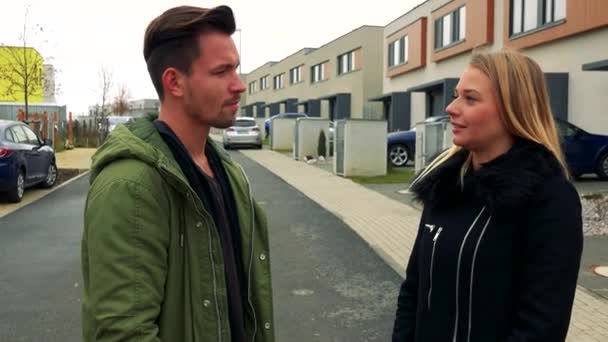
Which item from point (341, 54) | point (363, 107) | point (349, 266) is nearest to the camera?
point (349, 266)

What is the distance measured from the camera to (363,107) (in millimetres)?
43469

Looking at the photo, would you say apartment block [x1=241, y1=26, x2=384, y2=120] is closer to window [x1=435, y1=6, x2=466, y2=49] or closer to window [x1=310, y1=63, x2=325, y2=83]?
window [x1=310, y1=63, x2=325, y2=83]

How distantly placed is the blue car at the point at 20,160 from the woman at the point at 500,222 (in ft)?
35.3

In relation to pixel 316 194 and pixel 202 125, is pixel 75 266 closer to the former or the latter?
pixel 202 125

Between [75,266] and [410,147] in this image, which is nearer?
[75,266]

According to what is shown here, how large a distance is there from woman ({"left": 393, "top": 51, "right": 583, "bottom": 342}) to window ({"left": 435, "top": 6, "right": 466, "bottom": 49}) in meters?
26.7

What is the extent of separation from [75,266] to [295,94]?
5532 cm

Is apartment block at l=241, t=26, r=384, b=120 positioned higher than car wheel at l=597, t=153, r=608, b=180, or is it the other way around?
apartment block at l=241, t=26, r=384, b=120

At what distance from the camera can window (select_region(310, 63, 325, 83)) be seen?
175 feet

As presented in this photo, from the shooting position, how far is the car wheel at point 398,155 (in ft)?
62.7

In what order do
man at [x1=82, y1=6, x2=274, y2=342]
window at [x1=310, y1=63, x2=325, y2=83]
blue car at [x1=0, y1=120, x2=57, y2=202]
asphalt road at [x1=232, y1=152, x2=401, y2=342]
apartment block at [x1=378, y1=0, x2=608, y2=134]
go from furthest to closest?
window at [x1=310, y1=63, x2=325, y2=83] → apartment block at [x1=378, y1=0, x2=608, y2=134] → blue car at [x1=0, y1=120, x2=57, y2=202] → asphalt road at [x1=232, y1=152, x2=401, y2=342] → man at [x1=82, y1=6, x2=274, y2=342]

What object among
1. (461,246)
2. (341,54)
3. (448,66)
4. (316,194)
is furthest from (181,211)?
(341,54)

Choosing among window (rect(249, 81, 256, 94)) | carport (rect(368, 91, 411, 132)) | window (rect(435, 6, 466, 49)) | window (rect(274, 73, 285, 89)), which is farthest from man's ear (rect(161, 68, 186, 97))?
window (rect(249, 81, 256, 94))

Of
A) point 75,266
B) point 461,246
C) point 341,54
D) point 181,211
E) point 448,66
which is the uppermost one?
point 341,54
